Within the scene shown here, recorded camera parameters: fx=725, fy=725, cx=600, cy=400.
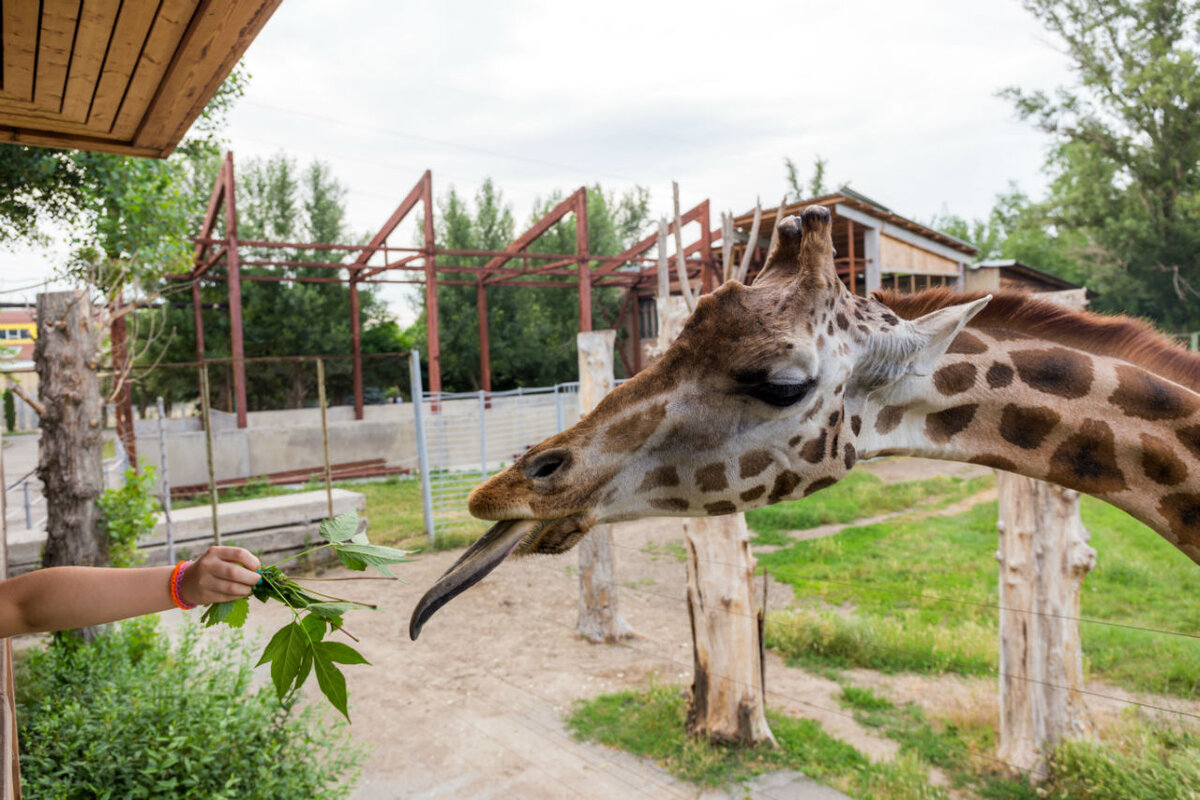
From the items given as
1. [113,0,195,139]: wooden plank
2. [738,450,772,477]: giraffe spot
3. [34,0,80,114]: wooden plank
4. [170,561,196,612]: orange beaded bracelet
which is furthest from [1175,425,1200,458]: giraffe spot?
[34,0,80,114]: wooden plank

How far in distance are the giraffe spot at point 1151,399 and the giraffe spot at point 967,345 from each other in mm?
293

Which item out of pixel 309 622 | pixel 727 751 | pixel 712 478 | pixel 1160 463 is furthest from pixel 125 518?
pixel 1160 463

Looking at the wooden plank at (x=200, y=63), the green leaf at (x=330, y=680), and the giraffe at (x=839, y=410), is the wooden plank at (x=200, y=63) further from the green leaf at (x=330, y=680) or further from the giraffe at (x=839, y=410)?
the green leaf at (x=330, y=680)

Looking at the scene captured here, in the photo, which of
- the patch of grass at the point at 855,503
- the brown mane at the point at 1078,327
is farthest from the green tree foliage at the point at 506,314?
the brown mane at the point at 1078,327

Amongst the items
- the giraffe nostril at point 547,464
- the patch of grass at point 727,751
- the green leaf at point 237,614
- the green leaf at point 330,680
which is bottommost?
the patch of grass at point 727,751

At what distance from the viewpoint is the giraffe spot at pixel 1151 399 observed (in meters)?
1.59

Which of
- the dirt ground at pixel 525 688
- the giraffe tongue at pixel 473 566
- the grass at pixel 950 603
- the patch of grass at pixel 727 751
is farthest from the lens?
the grass at pixel 950 603

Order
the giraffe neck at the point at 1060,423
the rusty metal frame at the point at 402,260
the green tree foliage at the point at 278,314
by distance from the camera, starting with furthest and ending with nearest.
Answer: the green tree foliage at the point at 278,314, the rusty metal frame at the point at 402,260, the giraffe neck at the point at 1060,423

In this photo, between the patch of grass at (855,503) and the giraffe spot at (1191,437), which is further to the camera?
the patch of grass at (855,503)

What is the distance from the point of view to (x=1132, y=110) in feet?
63.8

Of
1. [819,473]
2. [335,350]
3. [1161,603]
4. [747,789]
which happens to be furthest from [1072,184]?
[819,473]

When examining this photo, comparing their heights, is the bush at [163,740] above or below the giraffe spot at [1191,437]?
below

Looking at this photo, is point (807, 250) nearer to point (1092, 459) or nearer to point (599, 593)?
point (1092, 459)

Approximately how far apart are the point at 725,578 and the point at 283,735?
2.41m
